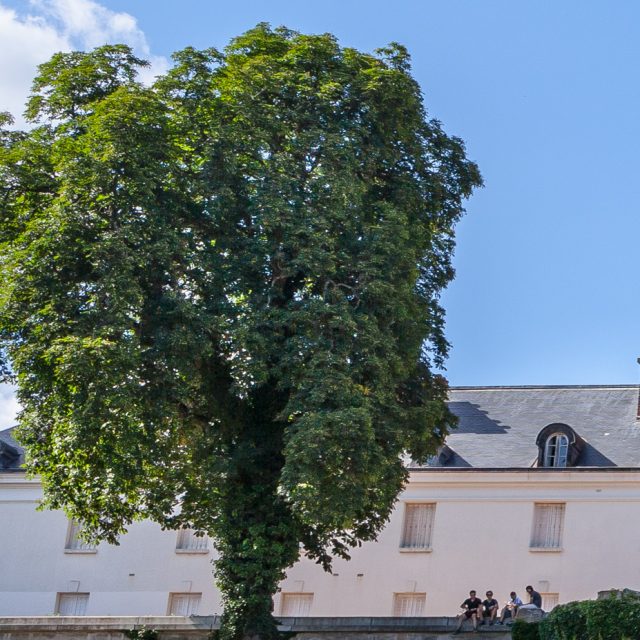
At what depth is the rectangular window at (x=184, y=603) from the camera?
160 feet

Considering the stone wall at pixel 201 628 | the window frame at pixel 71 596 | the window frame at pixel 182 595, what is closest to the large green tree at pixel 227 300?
the stone wall at pixel 201 628

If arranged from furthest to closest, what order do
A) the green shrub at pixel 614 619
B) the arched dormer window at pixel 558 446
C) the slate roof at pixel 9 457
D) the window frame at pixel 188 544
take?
the slate roof at pixel 9 457 → the window frame at pixel 188 544 → the arched dormer window at pixel 558 446 → the green shrub at pixel 614 619

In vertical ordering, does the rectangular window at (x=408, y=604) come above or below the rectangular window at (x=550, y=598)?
below

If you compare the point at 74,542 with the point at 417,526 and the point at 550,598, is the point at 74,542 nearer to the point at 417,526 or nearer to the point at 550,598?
the point at 417,526

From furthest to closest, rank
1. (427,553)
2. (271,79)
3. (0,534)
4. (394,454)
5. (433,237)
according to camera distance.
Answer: (0,534)
(427,553)
(433,237)
(271,79)
(394,454)

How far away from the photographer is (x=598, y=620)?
3052cm

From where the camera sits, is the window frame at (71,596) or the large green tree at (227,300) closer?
the large green tree at (227,300)

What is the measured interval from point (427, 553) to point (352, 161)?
49.0ft

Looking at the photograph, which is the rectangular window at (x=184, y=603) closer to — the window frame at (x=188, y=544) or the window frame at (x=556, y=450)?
the window frame at (x=188, y=544)

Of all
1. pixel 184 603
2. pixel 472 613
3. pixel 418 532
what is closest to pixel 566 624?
pixel 472 613

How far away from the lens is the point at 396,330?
36.5 metres

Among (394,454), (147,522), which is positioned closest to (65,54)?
(394,454)

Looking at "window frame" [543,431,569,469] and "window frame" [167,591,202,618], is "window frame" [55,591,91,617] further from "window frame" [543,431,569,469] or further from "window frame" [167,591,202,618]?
"window frame" [543,431,569,469]

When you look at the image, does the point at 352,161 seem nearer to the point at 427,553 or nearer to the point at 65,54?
the point at 65,54
